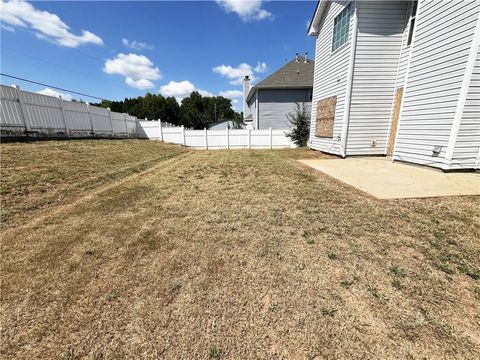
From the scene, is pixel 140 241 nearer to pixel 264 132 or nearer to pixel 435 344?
pixel 435 344

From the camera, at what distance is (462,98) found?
17.9 ft

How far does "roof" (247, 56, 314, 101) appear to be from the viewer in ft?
61.6

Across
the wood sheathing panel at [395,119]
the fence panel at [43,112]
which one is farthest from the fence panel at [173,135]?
the wood sheathing panel at [395,119]

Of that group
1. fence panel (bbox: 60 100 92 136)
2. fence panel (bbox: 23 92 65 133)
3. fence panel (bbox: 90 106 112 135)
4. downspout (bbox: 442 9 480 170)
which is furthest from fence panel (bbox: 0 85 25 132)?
downspout (bbox: 442 9 480 170)

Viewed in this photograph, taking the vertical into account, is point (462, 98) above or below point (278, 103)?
below

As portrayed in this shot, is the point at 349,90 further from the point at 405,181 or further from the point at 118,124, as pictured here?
the point at 118,124

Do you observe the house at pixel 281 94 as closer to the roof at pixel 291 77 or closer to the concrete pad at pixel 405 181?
the roof at pixel 291 77

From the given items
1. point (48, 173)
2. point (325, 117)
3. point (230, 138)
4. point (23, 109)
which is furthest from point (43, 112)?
point (325, 117)

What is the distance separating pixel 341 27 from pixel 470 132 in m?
6.28

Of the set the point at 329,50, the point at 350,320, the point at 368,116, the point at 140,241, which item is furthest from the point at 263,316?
the point at 329,50

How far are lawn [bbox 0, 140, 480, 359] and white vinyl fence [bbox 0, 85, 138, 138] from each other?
5773 millimetres

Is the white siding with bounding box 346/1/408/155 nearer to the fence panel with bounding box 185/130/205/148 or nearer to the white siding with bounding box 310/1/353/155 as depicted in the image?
the white siding with bounding box 310/1/353/155

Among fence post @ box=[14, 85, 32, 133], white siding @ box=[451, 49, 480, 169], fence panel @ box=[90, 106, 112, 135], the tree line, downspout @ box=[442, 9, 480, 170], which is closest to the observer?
downspout @ box=[442, 9, 480, 170]

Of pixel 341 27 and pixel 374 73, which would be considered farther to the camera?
pixel 341 27
